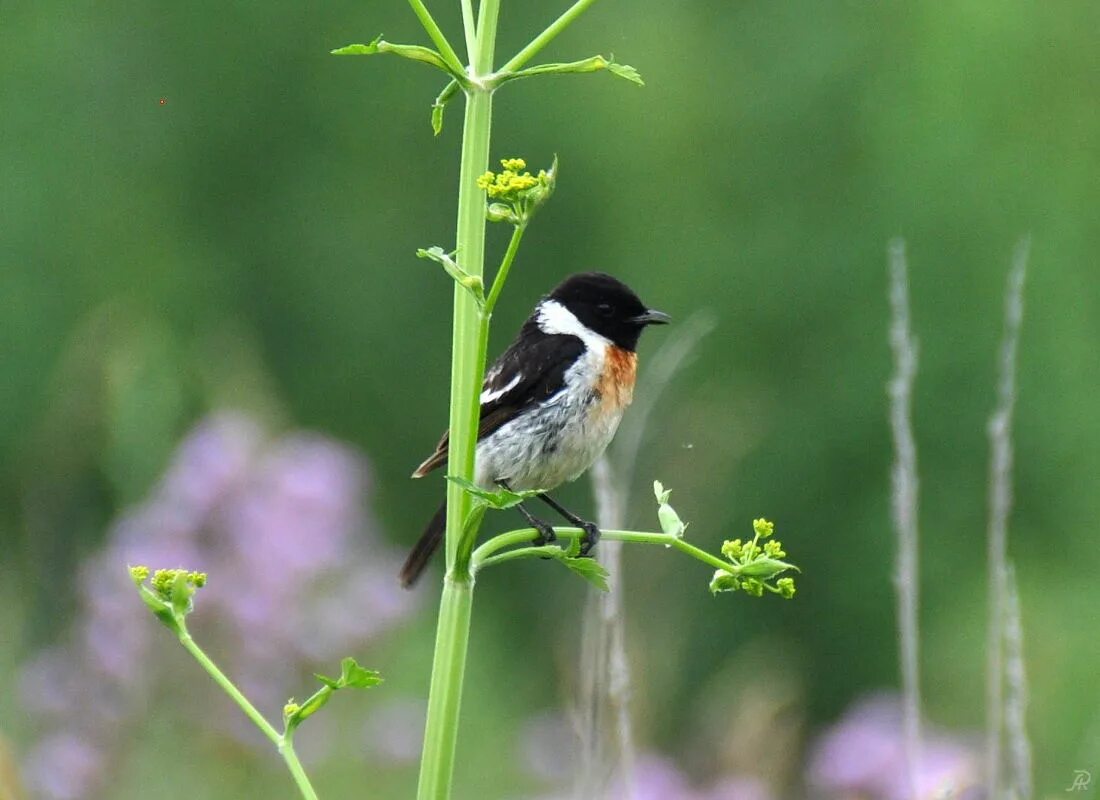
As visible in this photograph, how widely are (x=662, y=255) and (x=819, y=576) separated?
4.90 m

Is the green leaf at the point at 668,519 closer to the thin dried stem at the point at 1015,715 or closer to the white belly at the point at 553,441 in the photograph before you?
the thin dried stem at the point at 1015,715

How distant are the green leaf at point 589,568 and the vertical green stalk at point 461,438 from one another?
0.13m

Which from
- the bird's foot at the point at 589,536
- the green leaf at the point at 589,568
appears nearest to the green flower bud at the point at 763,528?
the green leaf at the point at 589,568

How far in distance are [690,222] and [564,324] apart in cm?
1987

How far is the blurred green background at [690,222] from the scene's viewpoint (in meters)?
20.3

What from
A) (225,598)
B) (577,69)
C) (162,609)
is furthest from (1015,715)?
(225,598)

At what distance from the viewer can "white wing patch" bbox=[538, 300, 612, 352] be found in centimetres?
429

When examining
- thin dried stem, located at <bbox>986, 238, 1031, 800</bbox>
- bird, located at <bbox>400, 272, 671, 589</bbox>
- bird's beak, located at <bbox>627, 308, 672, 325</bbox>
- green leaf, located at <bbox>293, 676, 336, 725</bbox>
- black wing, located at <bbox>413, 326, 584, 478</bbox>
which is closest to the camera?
green leaf, located at <bbox>293, 676, 336, 725</bbox>

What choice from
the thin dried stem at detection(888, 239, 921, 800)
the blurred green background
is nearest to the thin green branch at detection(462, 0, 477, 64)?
the thin dried stem at detection(888, 239, 921, 800)

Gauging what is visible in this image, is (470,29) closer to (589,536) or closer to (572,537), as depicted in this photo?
(572,537)

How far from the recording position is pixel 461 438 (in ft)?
7.46

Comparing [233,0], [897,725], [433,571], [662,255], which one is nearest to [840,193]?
[662,255]

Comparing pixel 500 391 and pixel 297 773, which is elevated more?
pixel 297 773

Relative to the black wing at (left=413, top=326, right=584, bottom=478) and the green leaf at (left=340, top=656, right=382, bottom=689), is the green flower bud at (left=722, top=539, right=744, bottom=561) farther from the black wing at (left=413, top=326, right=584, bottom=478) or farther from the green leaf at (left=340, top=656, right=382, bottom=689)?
the black wing at (left=413, top=326, right=584, bottom=478)
